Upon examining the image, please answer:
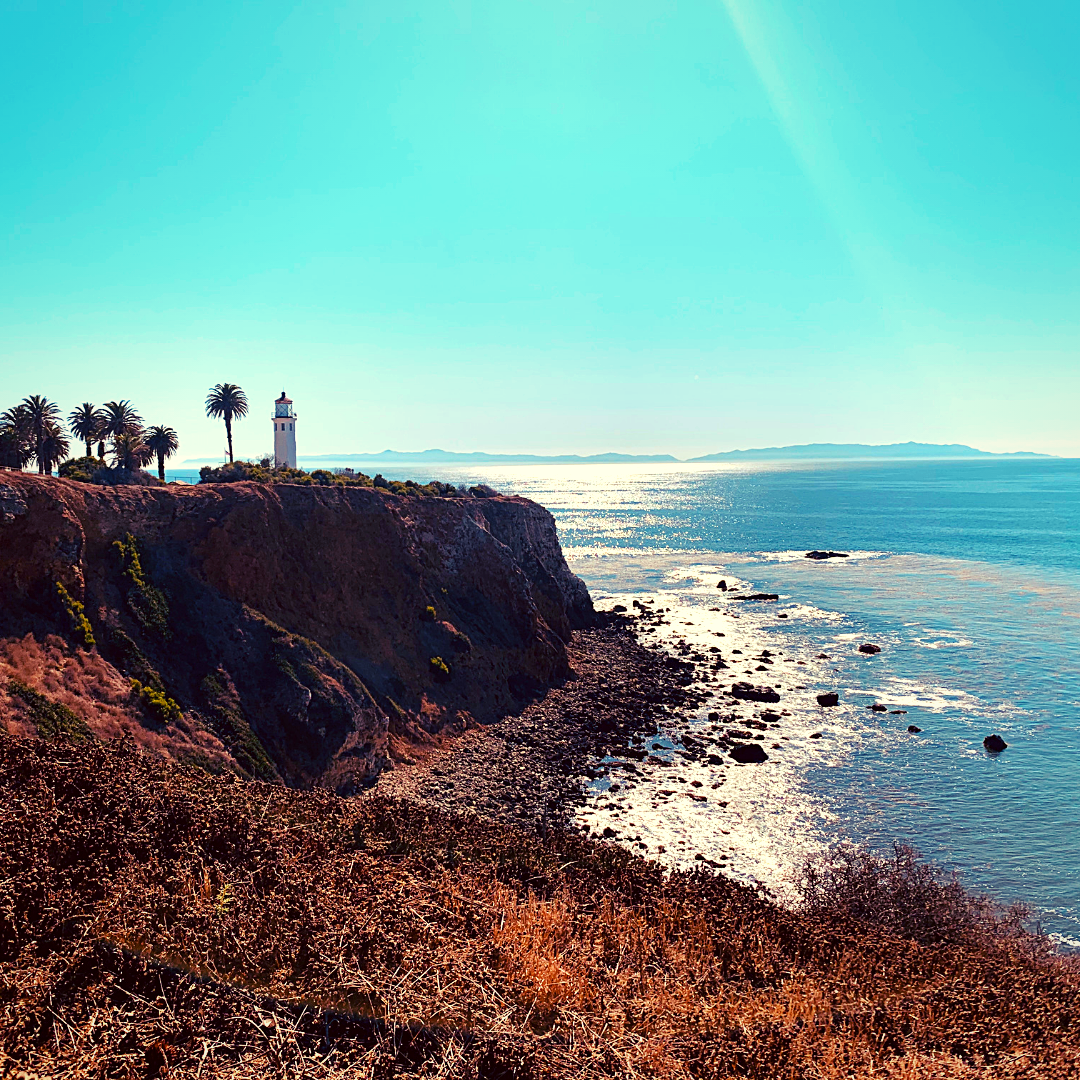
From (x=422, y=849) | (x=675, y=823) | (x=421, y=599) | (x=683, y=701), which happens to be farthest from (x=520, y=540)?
(x=422, y=849)

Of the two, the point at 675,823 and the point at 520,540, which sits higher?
the point at 520,540

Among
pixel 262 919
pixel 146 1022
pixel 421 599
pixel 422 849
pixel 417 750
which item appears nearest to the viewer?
pixel 146 1022

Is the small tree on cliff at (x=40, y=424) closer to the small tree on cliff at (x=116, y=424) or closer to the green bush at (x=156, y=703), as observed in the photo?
the small tree on cliff at (x=116, y=424)

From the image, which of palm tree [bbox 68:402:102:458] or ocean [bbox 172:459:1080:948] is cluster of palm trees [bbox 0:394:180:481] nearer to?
palm tree [bbox 68:402:102:458]

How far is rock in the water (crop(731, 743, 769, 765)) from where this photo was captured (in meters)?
42.2

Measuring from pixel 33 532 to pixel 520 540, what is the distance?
41.2m

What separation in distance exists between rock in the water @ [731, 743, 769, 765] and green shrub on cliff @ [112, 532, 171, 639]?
109 feet

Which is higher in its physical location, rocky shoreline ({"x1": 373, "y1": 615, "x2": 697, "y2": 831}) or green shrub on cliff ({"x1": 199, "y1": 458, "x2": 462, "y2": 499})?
green shrub on cliff ({"x1": 199, "y1": 458, "x2": 462, "y2": 499})

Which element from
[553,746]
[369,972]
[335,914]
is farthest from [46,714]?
Answer: [553,746]

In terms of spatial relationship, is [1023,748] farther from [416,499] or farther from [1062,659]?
[416,499]

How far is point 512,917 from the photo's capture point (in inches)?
457

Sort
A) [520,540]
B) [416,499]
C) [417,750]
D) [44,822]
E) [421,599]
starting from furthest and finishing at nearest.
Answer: [520,540] < [416,499] < [421,599] < [417,750] < [44,822]

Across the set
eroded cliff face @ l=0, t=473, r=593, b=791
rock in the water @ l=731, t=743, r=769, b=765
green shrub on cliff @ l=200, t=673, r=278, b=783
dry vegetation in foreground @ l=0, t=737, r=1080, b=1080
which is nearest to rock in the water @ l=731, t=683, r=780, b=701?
rock in the water @ l=731, t=743, r=769, b=765

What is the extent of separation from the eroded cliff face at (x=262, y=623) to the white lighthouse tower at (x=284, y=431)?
72.7 feet
